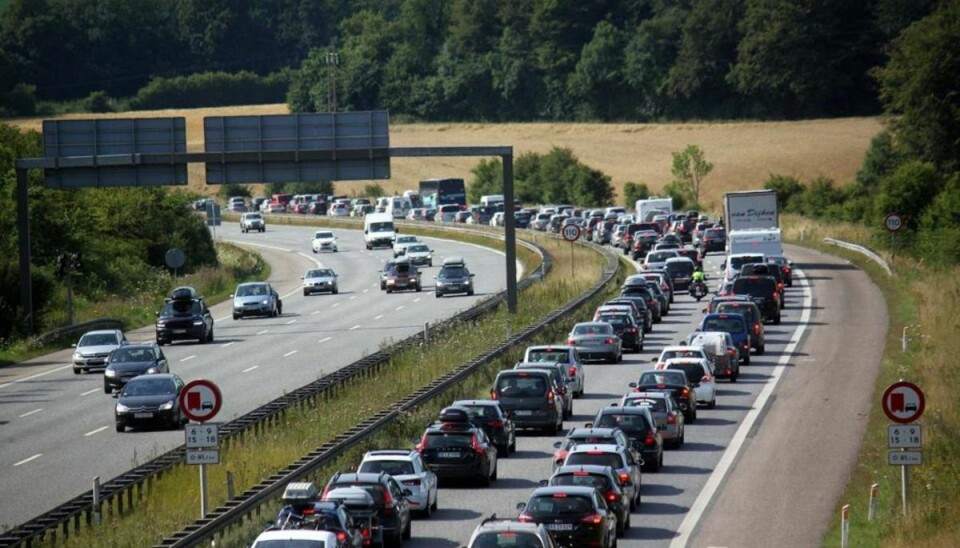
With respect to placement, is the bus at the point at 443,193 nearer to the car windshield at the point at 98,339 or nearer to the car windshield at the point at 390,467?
the car windshield at the point at 98,339

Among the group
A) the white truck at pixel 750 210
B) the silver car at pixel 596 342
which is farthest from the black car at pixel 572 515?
the white truck at pixel 750 210

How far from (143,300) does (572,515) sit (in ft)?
181

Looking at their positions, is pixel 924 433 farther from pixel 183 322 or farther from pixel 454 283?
pixel 454 283

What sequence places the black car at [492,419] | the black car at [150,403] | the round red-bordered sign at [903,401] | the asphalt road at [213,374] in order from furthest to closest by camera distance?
the black car at [150,403] → the asphalt road at [213,374] → the black car at [492,419] → the round red-bordered sign at [903,401]

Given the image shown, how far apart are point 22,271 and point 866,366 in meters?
28.3

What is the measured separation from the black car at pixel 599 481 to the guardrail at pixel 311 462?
4.12 m

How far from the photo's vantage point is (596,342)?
168 feet

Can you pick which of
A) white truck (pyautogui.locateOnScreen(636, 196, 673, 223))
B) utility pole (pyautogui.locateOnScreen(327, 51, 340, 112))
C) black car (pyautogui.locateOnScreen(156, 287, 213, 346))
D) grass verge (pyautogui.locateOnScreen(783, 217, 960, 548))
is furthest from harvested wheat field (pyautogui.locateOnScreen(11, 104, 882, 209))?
black car (pyautogui.locateOnScreen(156, 287, 213, 346))

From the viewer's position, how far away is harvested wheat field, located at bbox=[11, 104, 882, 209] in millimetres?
142625

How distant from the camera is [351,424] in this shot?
36.6 meters

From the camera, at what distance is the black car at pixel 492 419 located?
34281 mm

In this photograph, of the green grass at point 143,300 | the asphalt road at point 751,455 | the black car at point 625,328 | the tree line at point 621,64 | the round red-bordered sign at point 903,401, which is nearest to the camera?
the round red-bordered sign at point 903,401

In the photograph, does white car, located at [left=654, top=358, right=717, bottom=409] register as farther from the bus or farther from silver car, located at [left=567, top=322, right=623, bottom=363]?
the bus

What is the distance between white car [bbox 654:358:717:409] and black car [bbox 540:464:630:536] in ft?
48.0
